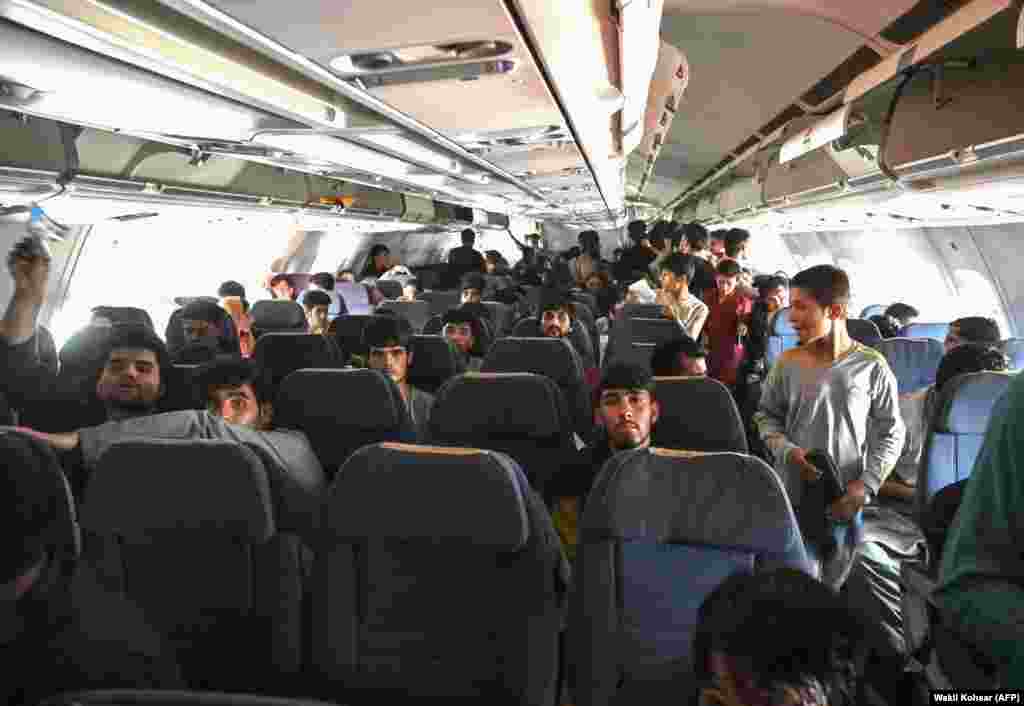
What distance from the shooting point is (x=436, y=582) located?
213 centimetres

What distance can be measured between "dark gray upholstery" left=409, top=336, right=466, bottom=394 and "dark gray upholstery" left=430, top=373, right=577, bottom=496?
1.78m

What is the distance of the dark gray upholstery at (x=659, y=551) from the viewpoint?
1983mm

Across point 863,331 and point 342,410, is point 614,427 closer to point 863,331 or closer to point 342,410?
point 342,410

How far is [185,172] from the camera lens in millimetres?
6184

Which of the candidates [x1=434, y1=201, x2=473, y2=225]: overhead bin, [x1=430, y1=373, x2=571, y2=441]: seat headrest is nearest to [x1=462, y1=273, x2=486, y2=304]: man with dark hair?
[x1=430, y1=373, x2=571, y2=441]: seat headrest

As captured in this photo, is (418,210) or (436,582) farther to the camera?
(418,210)

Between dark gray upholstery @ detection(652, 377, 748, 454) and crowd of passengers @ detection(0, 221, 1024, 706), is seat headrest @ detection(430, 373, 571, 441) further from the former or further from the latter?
dark gray upholstery @ detection(652, 377, 748, 454)

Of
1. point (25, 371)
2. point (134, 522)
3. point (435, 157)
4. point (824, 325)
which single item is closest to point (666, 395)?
point (824, 325)

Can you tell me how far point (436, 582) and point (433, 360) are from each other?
3.23m

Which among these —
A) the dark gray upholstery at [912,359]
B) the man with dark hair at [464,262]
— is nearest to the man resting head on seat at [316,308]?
the man with dark hair at [464,262]

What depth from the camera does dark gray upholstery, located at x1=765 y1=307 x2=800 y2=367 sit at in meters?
6.82

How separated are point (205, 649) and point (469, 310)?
4.34m

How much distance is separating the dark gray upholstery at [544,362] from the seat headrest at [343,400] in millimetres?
1114

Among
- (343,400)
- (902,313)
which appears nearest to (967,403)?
(343,400)
